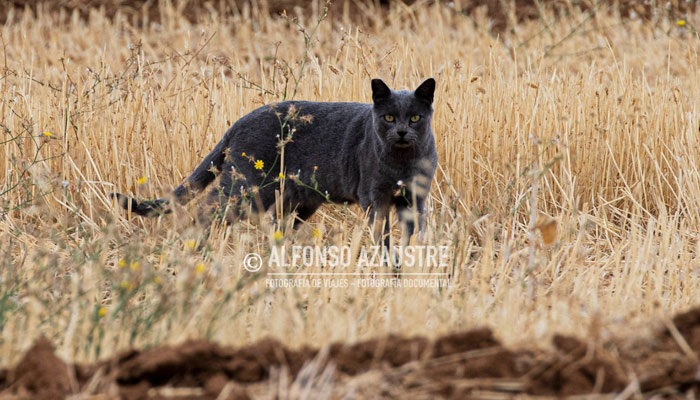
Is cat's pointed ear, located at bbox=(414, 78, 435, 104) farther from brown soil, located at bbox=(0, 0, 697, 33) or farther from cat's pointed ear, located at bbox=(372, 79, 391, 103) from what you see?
brown soil, located at bbox=(0, 0, 697, 33)

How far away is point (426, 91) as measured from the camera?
363 centimetres

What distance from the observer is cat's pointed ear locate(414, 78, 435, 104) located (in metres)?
3.58

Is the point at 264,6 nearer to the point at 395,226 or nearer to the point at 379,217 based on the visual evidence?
the point at 395,226

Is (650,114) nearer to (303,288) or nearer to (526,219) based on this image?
(526,219)

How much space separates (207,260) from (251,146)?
2.67 feet

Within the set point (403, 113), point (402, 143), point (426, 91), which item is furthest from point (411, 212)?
point (426, 91)

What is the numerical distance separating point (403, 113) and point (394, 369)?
1.99 metres

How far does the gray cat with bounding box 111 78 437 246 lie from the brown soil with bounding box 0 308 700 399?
169cm

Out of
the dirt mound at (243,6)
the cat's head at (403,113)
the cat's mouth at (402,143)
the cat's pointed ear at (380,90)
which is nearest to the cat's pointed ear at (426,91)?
the cat's head at (403,113)

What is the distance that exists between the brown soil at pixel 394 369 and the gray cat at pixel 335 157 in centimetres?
169

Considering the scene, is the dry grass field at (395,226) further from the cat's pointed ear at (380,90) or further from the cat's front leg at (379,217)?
the cat's pointed ear at (380,90)

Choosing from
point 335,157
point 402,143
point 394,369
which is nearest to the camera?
point 394,369

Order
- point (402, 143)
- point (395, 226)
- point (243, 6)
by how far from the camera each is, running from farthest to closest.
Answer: point (243, 6), point (395, 226), point (402, 143)

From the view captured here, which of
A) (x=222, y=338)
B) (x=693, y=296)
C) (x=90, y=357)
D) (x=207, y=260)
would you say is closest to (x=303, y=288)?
(x=207, y=260)
